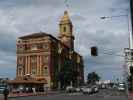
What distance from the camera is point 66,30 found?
161 metres

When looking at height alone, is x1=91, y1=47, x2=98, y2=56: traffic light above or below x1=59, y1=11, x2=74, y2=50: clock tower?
below

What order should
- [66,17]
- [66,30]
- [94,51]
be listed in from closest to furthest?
[94,51] < [66,30] < [66,17]

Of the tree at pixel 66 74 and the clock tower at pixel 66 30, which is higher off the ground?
the clock tower at pixel 66 30

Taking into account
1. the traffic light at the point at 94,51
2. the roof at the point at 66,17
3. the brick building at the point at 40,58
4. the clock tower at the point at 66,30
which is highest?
the roof at the point at 66,17

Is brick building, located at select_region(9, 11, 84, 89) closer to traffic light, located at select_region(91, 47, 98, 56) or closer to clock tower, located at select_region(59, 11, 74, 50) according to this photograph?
clock tower, located at select_region(59, 11, 74, 50)

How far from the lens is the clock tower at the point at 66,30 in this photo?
526 ft

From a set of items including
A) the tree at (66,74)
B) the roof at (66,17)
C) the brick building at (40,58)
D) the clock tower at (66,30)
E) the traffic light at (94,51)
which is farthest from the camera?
the clock tower at (66,30)

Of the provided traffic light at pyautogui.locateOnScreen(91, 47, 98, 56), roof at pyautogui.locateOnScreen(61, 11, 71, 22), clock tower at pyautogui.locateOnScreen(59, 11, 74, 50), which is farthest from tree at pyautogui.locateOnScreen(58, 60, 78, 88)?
traffic light at pyautogui.locateOnScreen(91, 47, 98, 56)

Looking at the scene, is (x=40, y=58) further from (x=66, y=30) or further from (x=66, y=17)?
(x=66, y=17)

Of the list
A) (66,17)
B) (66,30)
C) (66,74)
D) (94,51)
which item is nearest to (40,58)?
(66,74)

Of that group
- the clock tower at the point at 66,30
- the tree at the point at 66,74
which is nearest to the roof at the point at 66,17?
the clock tower at the point at 66,30

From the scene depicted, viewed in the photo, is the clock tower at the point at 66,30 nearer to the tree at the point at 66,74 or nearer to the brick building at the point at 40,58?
the brick building at the point at 40,58

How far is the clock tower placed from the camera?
160212mm

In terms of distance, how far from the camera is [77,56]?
18038 cm
